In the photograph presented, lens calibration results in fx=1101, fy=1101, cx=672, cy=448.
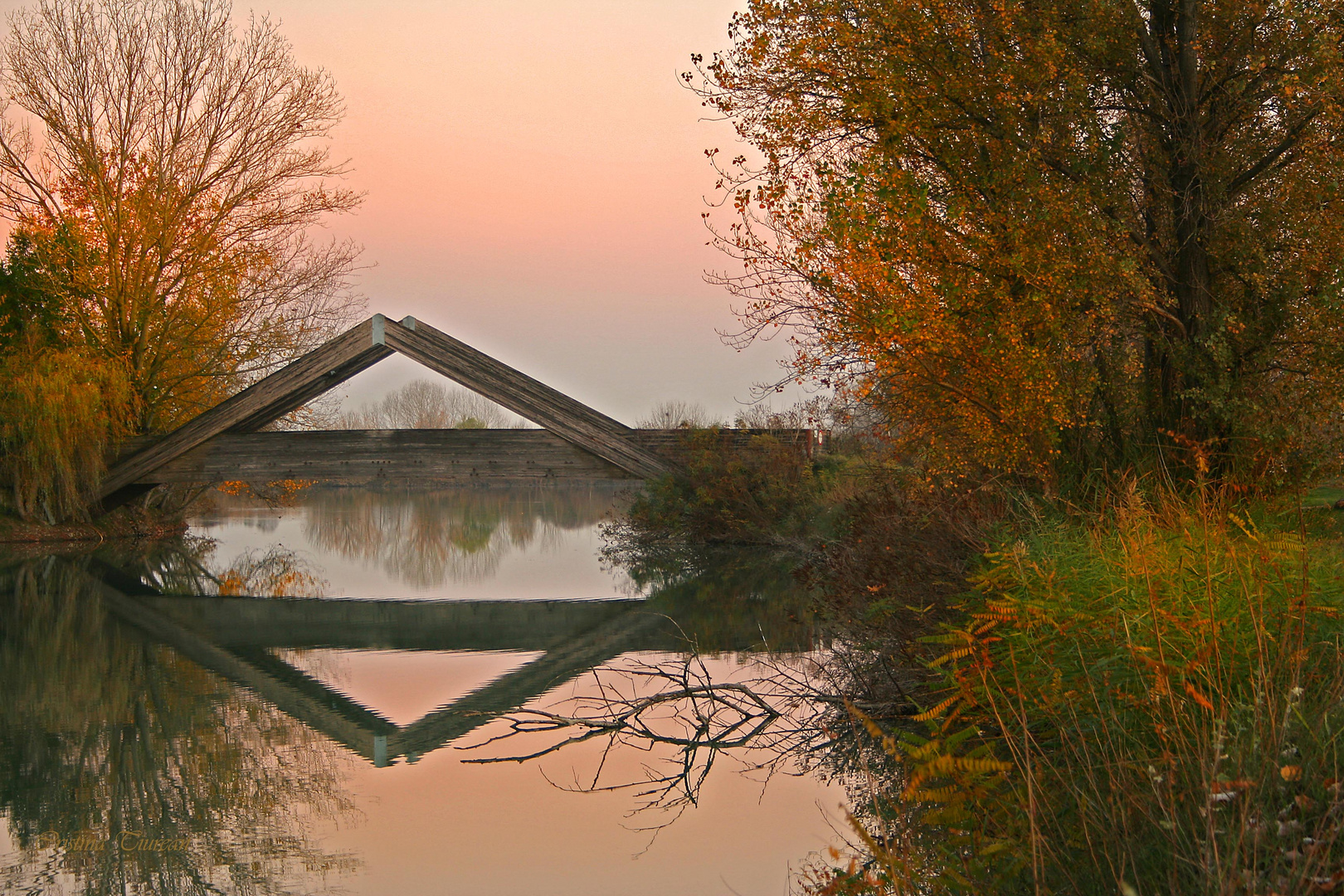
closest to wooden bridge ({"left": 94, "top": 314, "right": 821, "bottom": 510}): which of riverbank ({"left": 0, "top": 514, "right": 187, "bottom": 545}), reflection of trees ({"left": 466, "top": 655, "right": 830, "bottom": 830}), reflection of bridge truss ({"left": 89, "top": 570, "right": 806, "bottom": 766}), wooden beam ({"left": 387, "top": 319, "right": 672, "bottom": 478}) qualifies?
wooden beam ({"left": 387, "top": 319, "right": 672, "bottom": 478})

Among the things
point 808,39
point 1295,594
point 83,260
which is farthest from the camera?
point 83,260

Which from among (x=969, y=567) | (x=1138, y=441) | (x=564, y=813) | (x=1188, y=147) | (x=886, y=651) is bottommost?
(x=564, y=813)

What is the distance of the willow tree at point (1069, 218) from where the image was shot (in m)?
10.0

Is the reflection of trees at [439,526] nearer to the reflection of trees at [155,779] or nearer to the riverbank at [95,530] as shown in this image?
the riverbank at [95,530]

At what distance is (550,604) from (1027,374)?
26.9 ft

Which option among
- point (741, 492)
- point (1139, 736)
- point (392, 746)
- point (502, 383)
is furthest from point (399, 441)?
point (1139, 736)

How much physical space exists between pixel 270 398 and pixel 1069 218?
16.8 meters

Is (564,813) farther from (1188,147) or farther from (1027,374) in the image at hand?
(1188,147)

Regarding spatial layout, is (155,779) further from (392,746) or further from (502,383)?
(502,383)

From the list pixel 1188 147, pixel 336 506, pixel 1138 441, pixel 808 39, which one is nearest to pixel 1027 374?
pixel 1138 441

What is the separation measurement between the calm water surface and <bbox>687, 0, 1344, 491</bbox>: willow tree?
120 inches

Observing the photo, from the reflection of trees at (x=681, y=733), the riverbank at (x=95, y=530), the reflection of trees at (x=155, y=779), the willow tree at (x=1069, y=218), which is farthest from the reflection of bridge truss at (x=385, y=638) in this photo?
the riverbank at (x=95, y=530)

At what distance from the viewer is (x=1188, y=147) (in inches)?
428

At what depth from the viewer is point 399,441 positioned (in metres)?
23.1
